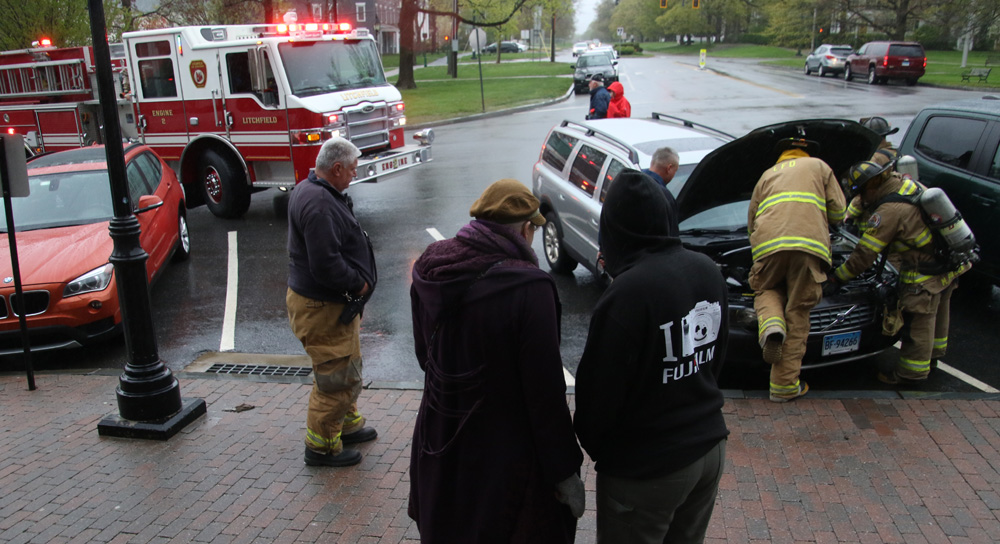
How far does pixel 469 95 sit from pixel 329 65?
67.8 feet

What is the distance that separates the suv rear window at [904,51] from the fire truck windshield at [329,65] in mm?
27788

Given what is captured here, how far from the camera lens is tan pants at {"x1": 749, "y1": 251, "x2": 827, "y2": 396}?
497cm

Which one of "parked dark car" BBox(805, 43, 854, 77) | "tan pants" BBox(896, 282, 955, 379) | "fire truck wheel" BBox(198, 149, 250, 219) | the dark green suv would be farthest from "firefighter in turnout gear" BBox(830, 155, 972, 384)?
"parked dark car" BBox(805, 43, 854, 77)

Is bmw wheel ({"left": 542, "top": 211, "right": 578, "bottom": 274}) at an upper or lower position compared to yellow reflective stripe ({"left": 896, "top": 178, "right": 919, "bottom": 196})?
lower

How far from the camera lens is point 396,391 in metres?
5.67

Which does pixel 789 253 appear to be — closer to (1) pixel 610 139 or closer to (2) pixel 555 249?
(1) pixel 610 139

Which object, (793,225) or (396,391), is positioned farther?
(396,391)

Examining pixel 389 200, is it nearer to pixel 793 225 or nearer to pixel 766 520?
pixel 793 225

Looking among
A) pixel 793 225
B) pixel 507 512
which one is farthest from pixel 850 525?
pixel 507 512

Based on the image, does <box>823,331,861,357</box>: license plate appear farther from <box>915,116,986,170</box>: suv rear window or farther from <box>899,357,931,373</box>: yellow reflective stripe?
<box>915,116,986,170</box>: suv rear window

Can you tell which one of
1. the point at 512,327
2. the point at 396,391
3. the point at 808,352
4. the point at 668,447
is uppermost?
the point at 512,327

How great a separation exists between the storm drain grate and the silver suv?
274 cm

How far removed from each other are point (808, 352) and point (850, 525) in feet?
5.64

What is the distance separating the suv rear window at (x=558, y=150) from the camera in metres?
8.23
